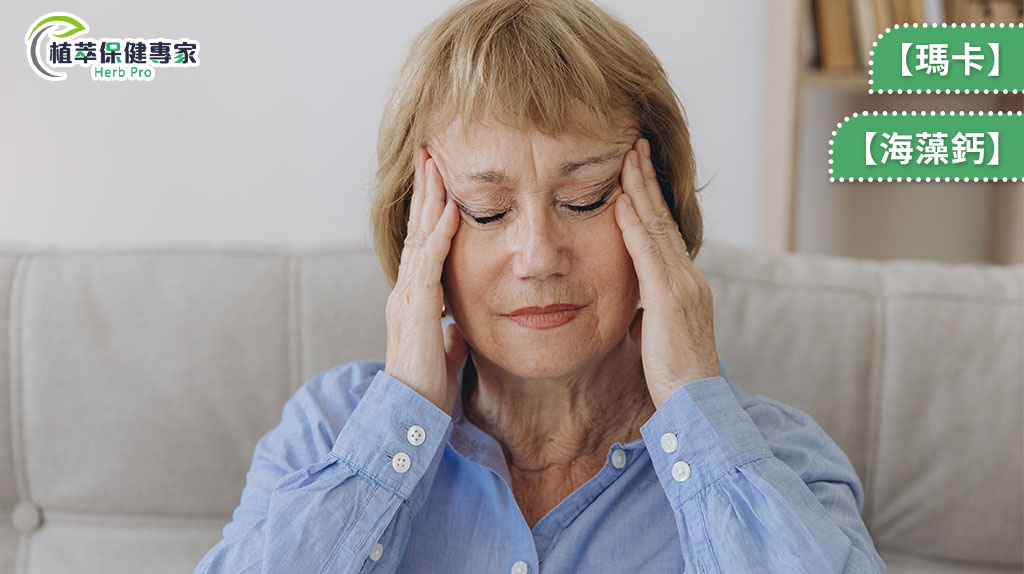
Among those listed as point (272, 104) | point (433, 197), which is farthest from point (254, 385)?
point (272, 104)

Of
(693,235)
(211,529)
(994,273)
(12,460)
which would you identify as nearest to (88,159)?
(12,460)

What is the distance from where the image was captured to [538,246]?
116 centimetres

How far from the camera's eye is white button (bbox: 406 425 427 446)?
1.19 metres

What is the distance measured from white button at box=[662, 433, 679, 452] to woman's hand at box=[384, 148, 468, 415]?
305 mm

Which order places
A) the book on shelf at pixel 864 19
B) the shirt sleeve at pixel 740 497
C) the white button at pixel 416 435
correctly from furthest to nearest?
the book on shelf at pixel 864 19 → the white button at pixel 416 435 → the shirt sleeve at pixel 740 497

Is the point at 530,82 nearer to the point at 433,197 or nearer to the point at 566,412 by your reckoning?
the point at 433,197

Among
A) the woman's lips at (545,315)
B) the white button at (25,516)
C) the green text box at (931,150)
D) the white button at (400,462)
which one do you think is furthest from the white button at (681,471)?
the green text box at (931,150)

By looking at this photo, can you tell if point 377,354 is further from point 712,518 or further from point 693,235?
point 712,518

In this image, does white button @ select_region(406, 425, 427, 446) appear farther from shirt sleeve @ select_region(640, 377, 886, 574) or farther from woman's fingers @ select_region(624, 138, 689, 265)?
woman's fingers @ select_region(624, 138, 689, 265)

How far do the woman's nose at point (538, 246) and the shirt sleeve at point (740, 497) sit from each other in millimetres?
230

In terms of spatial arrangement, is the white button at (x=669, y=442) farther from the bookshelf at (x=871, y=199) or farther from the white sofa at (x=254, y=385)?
the bookshelf at (x=871, y=199)

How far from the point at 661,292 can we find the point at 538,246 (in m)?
0.18

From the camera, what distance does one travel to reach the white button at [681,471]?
44.9 inches

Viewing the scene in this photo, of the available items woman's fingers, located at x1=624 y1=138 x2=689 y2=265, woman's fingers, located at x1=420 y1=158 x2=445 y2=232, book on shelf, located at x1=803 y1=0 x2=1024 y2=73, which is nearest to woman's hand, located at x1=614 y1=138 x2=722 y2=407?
woman's fingers, located at x1=624 y1=138 x2=689 y2=265
